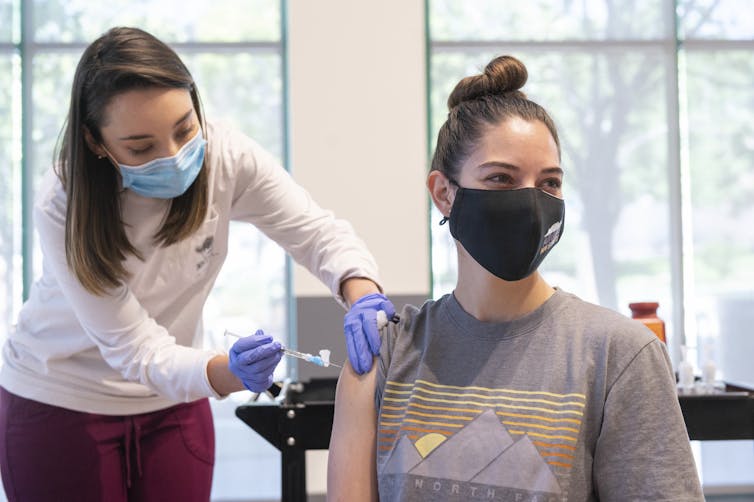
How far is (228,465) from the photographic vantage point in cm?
381

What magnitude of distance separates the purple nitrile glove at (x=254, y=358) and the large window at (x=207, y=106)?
7.67ft

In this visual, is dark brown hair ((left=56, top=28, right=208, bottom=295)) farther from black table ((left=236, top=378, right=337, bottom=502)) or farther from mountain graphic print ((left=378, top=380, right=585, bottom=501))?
mountain graphic print ((left=378, top=380, right=585, bottom=501))

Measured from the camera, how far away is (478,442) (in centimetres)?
119

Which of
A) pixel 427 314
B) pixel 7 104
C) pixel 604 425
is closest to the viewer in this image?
pixel 604 425

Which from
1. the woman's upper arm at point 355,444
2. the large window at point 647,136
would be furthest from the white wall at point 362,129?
the woman's upper arm at point 355,444

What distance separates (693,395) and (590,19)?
249 cm

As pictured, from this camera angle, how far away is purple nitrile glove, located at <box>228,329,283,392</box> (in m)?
1.45

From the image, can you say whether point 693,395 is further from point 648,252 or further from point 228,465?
point 228,465

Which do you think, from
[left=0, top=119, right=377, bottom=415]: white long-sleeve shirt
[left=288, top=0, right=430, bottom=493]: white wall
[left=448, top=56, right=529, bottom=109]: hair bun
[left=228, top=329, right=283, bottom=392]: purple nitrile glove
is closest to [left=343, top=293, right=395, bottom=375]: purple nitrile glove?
[left=228, top=329, right=283, bottom=392]: purple nitrile glove

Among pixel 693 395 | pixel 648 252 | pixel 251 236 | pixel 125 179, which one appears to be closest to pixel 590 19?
pixel 648 252

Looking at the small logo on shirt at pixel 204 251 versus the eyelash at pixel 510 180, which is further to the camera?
the small logo on shirt at pixel 204 251

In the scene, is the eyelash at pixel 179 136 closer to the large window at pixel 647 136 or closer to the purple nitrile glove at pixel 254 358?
the purple nitrile glove at pixel 254 358

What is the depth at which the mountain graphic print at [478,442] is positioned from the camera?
1148mm

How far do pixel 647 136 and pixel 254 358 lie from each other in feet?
9.72
